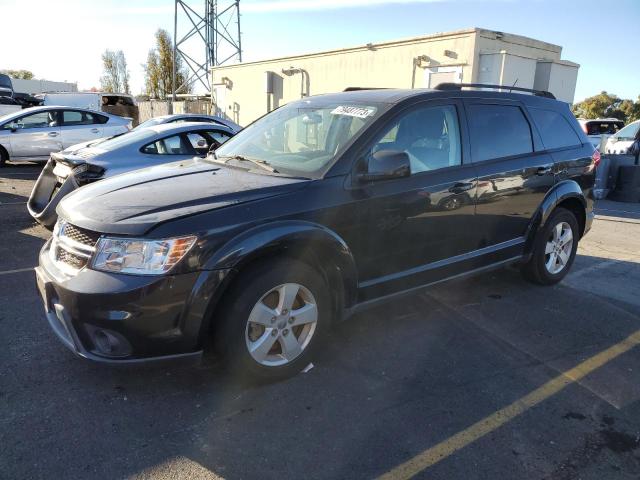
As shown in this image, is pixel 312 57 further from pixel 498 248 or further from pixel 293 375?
pixel 293 375

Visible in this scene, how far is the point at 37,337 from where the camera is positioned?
3.71m

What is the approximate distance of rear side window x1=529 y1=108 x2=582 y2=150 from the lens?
486cm

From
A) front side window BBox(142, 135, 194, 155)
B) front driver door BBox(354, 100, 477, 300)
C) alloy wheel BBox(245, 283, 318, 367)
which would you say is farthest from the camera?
front side window BBox(142, 135, 194, 155)

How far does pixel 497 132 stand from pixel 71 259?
3.51 metres

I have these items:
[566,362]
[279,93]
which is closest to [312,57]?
[279,93]

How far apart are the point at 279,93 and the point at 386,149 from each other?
17.0 metres

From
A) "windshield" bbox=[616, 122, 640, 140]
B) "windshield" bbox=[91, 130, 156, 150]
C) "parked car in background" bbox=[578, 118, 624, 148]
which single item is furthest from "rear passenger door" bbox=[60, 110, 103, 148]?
"parked car in background" bbox=[578, 118, 624, 148]

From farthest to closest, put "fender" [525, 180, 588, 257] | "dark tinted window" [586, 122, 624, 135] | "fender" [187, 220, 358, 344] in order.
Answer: "dark tinted window" [586, 122, 624, 135] → "fender" [525, 180, 588, 257] → "fender" [187, 220, 358, 344]

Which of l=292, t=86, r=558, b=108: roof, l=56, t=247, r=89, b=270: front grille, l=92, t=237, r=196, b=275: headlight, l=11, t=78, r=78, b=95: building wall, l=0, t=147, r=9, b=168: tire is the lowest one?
l=0, t=147, r=9, b=168: tire

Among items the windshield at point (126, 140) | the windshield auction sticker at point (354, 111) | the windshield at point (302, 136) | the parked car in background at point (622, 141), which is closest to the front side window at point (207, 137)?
the windshield at point (126, 140)

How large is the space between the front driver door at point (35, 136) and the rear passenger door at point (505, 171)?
11.3 meters

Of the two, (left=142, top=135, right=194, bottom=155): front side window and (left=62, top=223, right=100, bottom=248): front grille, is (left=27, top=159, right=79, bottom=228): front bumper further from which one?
(left=62, top=223, right=100, bottom=248): front grille

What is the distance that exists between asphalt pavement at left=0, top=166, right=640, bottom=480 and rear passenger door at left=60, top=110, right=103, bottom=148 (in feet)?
29.8

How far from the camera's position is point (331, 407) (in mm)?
3006
